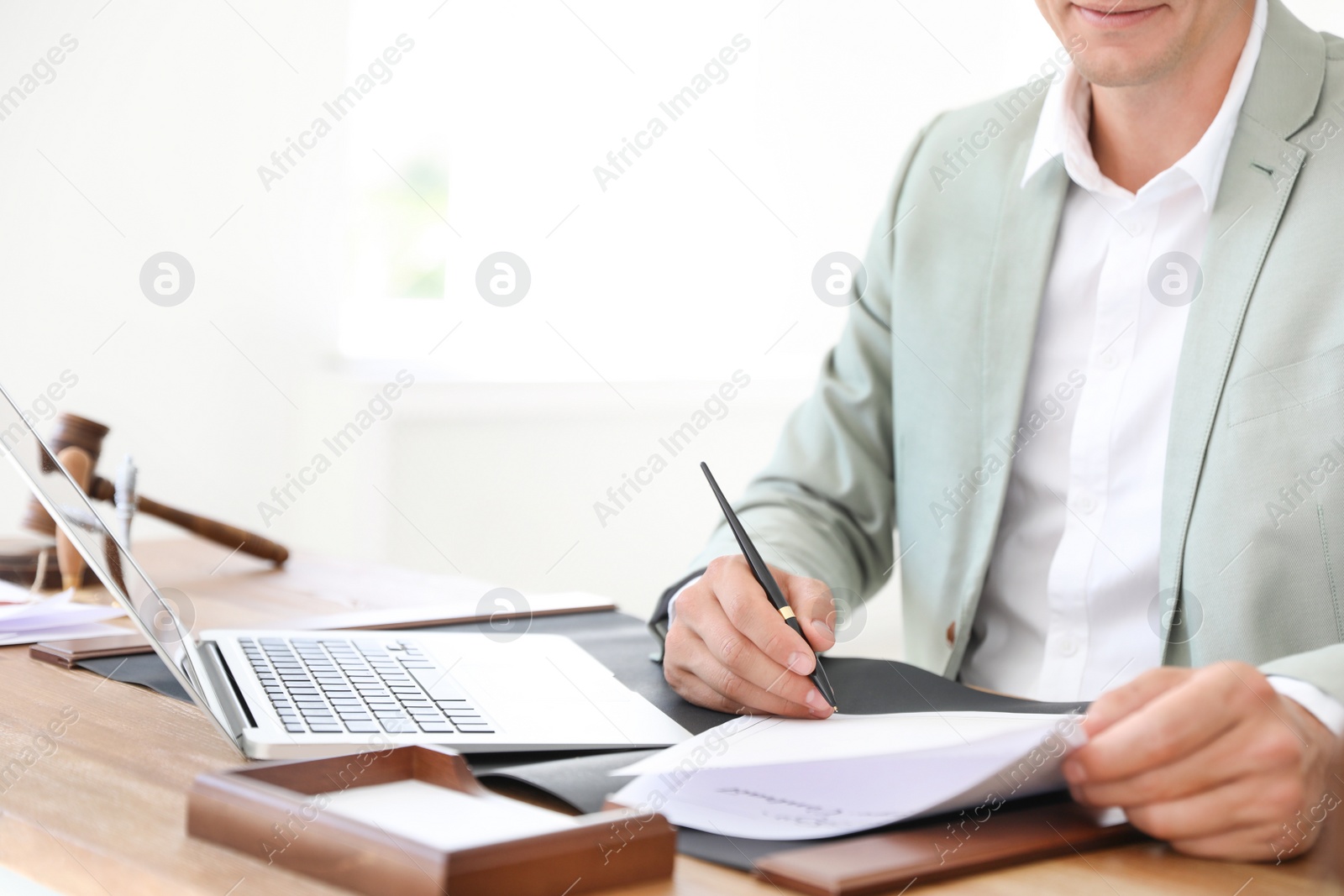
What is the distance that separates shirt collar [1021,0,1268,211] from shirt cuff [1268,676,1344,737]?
0.73m

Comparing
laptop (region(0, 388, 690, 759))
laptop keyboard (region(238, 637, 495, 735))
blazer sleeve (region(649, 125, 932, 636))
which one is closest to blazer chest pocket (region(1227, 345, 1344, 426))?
blazer sleeve (region(649, 125, 932, 636))

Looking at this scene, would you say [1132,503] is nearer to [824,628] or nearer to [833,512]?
[833,512]

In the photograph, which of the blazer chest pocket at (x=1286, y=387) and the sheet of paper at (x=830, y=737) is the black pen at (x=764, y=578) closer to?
the sheet of paper at (x=830, y=737)

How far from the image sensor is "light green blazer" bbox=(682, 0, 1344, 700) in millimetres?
1250

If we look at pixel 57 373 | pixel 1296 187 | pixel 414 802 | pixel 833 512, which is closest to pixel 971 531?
pixel 833 512

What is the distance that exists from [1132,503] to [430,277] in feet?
9.63

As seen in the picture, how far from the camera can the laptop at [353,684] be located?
32.6 inches

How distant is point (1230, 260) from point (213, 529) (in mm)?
1321

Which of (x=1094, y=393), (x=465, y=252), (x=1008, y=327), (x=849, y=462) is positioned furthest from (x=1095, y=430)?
(x=465, y=252)

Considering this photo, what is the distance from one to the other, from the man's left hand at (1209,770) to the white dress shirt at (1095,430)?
632mm

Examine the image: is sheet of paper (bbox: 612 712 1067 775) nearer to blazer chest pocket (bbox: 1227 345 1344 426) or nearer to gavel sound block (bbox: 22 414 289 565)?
blazer chest pocket (bbox: 1227 345 1344 426)

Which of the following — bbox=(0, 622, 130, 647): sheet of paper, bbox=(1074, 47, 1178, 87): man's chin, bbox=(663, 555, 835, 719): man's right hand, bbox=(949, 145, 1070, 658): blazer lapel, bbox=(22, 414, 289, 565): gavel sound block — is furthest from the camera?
bbox=(22, 414, 289, 565): gavel sound block

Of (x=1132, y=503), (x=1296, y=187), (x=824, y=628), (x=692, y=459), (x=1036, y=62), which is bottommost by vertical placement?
(x=692, y=459)

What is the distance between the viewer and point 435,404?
12.1 ft
